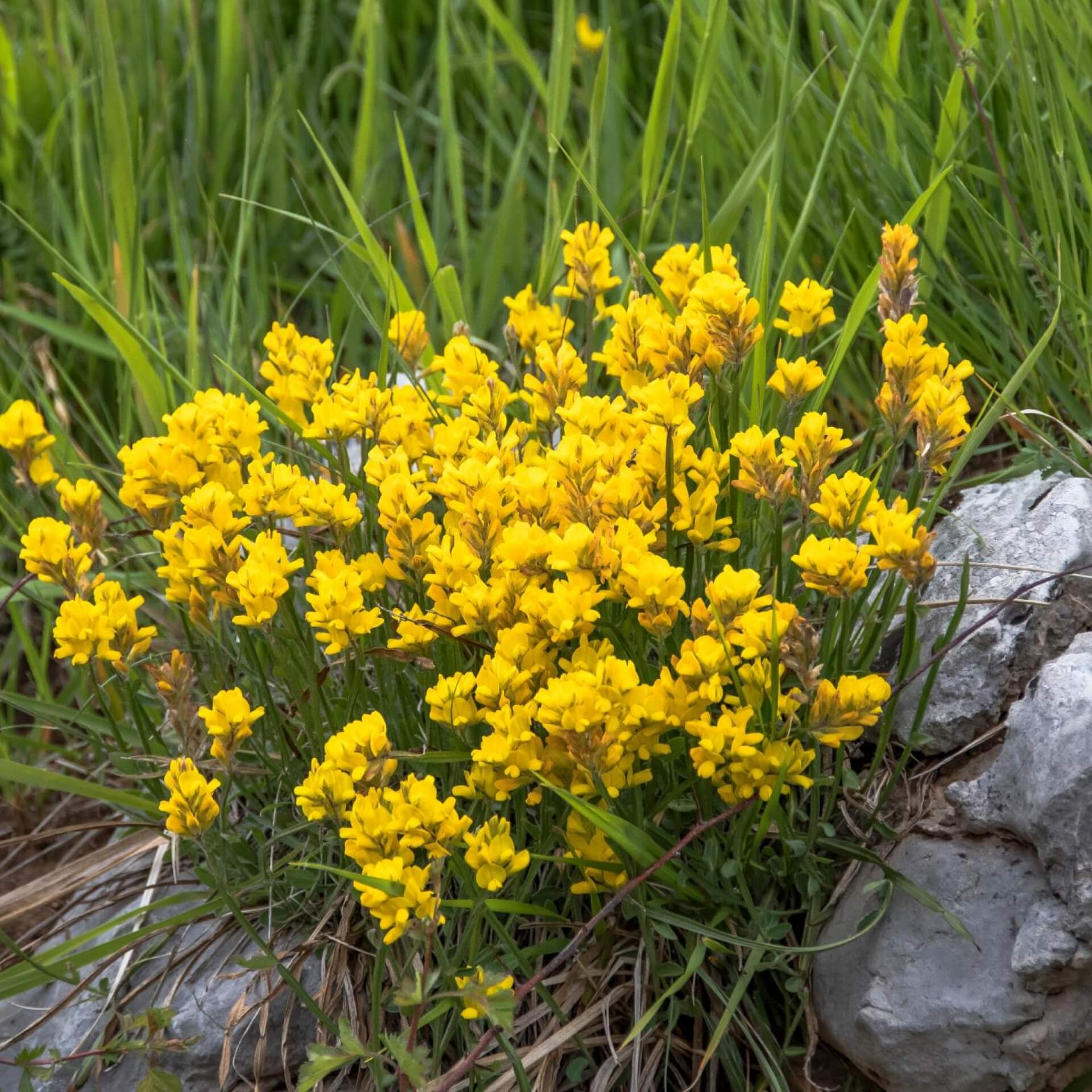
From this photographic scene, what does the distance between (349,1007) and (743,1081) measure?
0.51 m

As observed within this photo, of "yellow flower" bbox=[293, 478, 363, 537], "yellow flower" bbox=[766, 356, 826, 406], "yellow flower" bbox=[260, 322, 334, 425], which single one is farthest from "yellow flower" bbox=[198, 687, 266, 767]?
"yellow flower" bbox=[766, 356, 826, 406]

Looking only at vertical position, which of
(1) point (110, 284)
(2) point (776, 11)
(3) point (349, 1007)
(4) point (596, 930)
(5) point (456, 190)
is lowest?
(3) point (349, 1007)

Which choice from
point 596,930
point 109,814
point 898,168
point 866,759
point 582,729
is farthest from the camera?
point 109,814

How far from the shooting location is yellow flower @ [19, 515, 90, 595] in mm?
1634

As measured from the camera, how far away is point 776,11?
2402 mm

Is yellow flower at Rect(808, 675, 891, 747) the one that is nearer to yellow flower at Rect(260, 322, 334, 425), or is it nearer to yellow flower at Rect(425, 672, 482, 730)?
yellow flower at Rect(425, 672, 482, 730)

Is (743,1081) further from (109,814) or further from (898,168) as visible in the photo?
(898,168)

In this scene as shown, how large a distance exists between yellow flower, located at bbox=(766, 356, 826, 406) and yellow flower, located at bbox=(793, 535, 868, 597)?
0.22 metres

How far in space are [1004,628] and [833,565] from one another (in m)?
0.44

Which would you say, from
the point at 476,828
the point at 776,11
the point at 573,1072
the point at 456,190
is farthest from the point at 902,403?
the point at 456,190

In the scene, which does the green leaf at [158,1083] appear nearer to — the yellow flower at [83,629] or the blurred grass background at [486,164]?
the yellow flower at [83,629]

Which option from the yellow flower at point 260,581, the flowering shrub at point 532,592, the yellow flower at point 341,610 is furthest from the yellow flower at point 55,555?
the yellow flower at point 341,610

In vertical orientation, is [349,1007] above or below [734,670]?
below

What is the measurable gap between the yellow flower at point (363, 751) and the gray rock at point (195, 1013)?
19.4 inches
